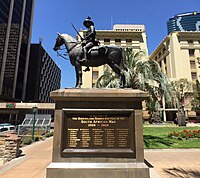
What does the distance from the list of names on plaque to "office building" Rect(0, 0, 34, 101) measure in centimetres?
Result: 4599

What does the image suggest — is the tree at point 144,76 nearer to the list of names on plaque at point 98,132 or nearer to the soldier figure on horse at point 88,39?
the soldier figure on horse at point 88,39

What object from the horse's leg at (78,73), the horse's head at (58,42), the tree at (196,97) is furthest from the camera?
the tree at (196,97)

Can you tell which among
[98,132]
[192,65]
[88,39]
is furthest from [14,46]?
[192,65]

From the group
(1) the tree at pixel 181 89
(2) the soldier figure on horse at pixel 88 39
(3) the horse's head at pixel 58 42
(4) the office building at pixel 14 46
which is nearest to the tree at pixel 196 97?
(1) the tree at pixel 181 89

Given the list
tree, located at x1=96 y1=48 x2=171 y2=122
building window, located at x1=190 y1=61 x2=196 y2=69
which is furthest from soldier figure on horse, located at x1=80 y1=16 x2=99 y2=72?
building window, located at x1=190 y1=61 x2=196 y2=69

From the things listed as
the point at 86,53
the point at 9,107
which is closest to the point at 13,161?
the point at 86,53

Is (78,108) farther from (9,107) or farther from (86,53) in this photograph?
(9,107)

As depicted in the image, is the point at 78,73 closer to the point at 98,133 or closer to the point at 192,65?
the point at 98,133

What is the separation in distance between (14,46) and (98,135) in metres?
55.0

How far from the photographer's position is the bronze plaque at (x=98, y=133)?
17.5 ft

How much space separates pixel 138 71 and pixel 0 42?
1746 inches

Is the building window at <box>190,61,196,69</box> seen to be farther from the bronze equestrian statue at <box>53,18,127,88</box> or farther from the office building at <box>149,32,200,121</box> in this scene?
the bronze equestrian statue at <box>53,18,127,88</box>

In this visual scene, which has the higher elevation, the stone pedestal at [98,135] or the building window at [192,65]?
the building window at [192,65]

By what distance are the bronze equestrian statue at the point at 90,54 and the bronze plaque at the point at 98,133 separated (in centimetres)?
144
